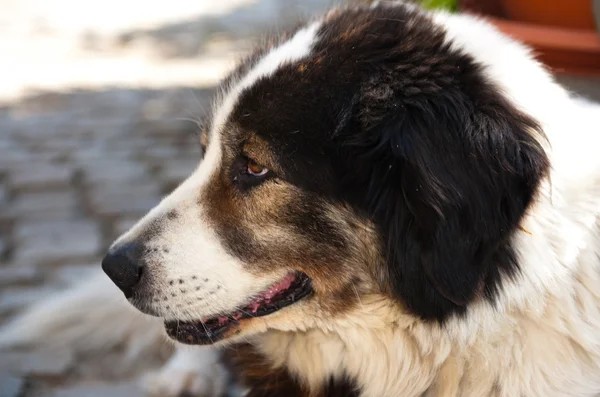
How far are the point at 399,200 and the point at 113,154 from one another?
364cm

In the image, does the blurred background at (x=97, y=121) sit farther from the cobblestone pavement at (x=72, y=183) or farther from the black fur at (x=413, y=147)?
the black fur at (x=413, y=147)

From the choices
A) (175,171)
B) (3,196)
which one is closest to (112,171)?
(175,171)

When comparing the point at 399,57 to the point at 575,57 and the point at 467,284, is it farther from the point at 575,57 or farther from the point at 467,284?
the point at 575,57

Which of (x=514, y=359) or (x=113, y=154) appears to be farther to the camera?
(x=113, y=154)

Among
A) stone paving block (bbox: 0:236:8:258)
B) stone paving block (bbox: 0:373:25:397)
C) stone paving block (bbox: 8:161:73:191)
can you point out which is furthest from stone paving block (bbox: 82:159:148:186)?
stone paving block (bbox: 0:373:25:397)

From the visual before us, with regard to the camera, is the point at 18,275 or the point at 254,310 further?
the point at 18,275

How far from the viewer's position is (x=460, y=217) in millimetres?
2049

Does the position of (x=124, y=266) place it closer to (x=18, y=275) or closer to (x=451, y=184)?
(x=451, y=184)

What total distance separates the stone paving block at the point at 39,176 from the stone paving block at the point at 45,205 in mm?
98

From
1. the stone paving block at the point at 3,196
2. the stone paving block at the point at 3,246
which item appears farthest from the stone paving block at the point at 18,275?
the stone paving block at the point at 3,196

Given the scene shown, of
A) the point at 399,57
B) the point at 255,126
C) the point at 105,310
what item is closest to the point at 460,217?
the point at 399,57

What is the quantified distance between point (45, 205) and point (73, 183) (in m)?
0.38

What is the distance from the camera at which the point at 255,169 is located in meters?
2.35

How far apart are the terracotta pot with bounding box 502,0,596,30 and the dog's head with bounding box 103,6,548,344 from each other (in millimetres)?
2910
